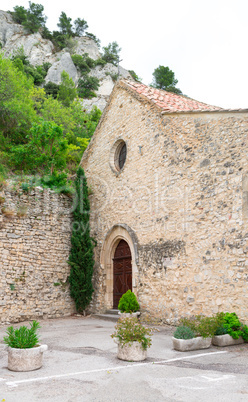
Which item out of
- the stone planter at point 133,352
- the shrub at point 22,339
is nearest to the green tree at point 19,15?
the shrub at point 22,339

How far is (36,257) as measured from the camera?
1044 cm

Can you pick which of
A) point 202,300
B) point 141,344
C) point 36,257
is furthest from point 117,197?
point 141,344

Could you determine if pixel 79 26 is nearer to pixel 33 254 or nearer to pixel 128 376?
pixel 33 254

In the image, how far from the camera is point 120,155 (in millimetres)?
11664

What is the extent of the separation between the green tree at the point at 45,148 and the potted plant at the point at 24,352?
9.53 m

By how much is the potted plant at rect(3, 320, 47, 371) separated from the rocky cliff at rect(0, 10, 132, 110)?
35.8 m

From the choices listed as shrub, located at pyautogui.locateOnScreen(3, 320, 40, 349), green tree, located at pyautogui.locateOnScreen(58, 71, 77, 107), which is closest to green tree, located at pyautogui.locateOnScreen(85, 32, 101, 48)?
green tree, located at pyautogui.locateOnScreen(58, 71, 77, 107)

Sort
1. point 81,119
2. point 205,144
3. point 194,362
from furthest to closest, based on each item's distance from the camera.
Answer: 1. point 81,119
2. point 205,144
3. point 194,362

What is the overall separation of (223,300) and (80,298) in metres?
5.74

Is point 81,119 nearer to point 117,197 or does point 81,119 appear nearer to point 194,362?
point 117,197

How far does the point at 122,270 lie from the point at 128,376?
6.79m

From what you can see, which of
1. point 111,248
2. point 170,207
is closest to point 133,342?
point 170,207

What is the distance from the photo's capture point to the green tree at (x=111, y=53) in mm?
50938

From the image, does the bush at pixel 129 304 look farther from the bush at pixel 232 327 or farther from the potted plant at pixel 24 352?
the potted plant at pixel 24 352
